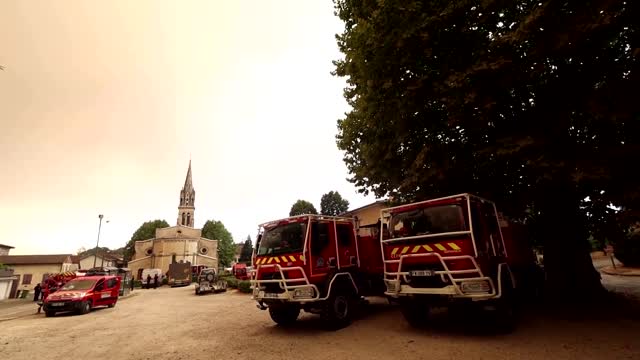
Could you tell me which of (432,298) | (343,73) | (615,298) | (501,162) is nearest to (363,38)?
(343,73)

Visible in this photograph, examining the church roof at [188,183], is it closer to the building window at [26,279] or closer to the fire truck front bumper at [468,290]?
the building window at [26,279]

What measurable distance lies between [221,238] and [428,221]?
81807 mm

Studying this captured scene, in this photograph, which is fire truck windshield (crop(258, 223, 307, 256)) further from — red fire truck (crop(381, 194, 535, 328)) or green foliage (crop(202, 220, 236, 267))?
green foliage (crop(202, 220, 236, 267))

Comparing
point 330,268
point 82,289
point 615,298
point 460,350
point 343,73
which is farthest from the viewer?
point 82,289

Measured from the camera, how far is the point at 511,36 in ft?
23.2

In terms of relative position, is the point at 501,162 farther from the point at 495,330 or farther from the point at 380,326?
the point at 380,326

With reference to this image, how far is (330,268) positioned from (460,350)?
3.84m

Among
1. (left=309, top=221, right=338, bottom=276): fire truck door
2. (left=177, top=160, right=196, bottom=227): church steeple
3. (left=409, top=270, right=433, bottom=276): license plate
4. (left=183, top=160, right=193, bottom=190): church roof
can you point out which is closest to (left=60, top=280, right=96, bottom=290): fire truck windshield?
(left=309, top=221, right=338, bottom=276): fire truck door

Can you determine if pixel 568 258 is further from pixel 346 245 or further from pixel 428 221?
pixel 346 245

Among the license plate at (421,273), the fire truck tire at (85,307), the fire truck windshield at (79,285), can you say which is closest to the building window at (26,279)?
the fire truck windshield at (79,285)

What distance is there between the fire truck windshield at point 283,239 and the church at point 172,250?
57293 millimetres

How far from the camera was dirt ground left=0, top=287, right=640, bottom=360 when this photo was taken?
20.7ft

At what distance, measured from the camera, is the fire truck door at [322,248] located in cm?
889

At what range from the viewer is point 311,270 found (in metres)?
8.65
